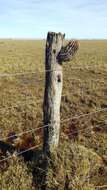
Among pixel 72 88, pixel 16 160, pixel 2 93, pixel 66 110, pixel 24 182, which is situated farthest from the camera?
pixel 72 88

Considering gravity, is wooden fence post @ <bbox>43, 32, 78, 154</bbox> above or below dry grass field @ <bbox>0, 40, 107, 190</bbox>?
above

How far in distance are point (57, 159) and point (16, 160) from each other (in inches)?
25.1

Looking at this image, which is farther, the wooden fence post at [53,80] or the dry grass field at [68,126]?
the wooden fence post at [53,80]

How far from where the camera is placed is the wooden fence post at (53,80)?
543cm

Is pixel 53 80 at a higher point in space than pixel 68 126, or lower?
higher

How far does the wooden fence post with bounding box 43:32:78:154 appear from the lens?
17.8 feet

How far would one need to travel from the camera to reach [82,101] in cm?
1130

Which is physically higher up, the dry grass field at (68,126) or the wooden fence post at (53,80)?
the wooden fence post at (53,80)

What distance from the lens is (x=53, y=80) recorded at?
18.2 ft

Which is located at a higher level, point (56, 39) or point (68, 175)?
point (56, 39)

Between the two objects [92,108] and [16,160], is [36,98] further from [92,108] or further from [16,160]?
[16,160]

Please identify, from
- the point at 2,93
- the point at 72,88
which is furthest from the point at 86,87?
the point at 2,93

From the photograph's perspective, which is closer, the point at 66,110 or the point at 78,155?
the point at 78,155

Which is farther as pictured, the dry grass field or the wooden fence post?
the wooden fence post
